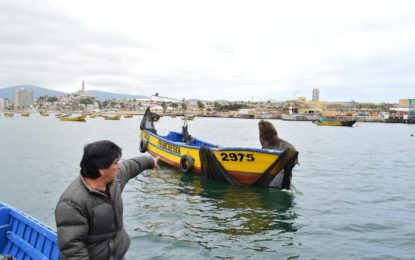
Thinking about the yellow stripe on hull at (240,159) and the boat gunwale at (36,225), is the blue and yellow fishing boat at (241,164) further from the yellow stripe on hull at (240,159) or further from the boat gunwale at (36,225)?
the boat gunwale at (36,225)

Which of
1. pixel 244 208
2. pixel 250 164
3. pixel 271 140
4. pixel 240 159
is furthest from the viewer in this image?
pixel 240 159

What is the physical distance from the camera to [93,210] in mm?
3146

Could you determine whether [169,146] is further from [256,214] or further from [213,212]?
[256,214]

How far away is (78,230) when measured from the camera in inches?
119

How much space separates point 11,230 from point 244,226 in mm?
6179

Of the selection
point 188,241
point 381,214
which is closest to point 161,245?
point 188,241

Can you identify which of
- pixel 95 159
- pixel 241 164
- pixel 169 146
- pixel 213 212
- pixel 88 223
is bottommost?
pixel 213 212

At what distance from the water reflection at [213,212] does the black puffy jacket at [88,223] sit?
18.2 feet

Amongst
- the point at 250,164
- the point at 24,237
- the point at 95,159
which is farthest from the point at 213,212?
the point at 95,159

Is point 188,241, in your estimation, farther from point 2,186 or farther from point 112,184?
point 2,186

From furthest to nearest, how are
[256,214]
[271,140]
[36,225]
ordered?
[271,140] → [256,214] → [36,225]

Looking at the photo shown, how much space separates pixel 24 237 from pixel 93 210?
9.52 ft

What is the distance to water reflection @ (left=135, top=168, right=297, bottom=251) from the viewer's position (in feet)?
31.2

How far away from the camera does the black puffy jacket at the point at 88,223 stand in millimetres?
3018
